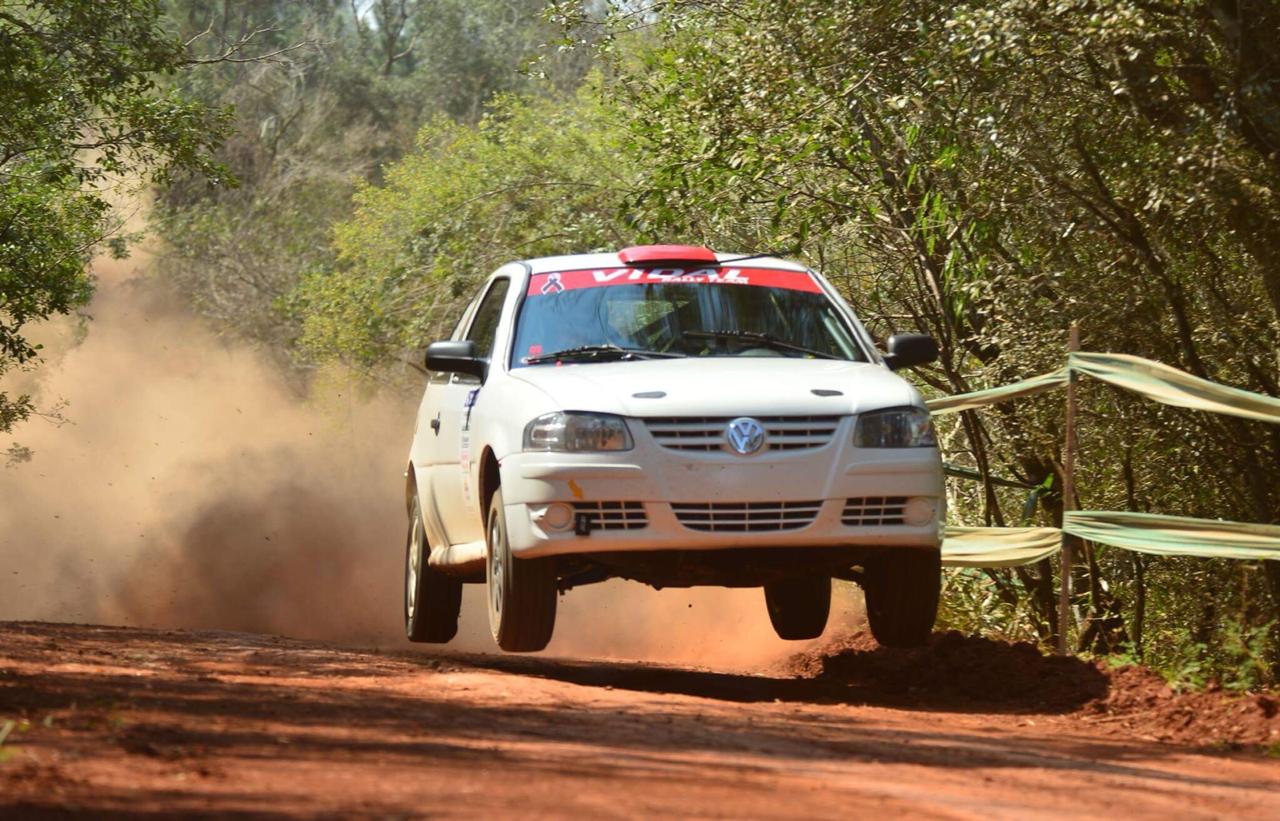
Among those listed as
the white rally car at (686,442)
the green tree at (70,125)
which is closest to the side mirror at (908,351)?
the white rally car at (686,442)

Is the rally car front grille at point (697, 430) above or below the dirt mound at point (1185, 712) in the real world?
above

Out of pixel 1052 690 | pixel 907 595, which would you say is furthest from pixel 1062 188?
pixel 1052 690

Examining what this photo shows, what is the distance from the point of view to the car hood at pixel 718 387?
785 centimetres

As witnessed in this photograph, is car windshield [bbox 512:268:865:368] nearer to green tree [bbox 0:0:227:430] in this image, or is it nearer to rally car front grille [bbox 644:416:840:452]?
rally car front grille [bbox 644:416:840:452]

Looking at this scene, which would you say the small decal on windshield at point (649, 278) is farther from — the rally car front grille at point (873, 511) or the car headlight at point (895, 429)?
the rally car front grille at point (873, 511)

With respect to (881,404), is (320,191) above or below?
above

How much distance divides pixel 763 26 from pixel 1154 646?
15.3 feet

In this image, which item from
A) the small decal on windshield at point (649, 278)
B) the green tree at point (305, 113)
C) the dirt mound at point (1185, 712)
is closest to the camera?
the dirt mound at point (1185, 712)

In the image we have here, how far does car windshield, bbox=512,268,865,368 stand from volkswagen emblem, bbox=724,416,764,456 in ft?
2.99

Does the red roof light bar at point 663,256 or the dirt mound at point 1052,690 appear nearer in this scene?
the dirt mound at point 1052,690

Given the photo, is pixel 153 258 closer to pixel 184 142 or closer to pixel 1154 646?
pixel 184 142

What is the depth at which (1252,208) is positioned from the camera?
10383mm

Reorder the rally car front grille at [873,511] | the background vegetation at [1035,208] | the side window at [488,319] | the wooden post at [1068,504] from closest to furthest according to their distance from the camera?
the rally car front grille at [873,511] < the wooden post at [1068,504] < the side window at [488,319] < the background vegetation at [1035,208]

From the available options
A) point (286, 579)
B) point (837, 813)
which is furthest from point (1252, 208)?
point (286, 579)
